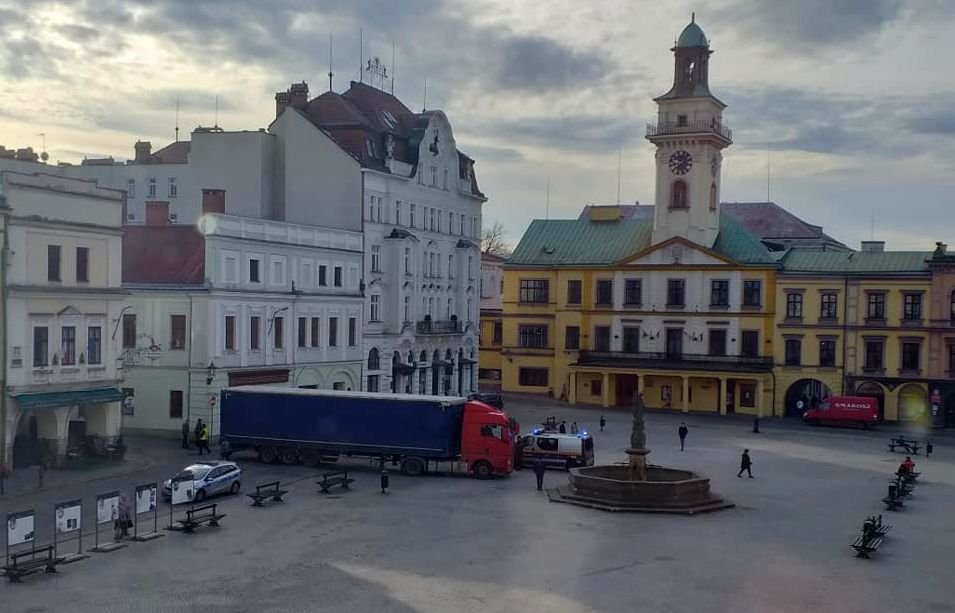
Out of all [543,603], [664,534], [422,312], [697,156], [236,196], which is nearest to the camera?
[543,603]

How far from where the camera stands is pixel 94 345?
44.1 metres

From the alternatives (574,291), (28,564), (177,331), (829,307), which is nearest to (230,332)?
(177,331)

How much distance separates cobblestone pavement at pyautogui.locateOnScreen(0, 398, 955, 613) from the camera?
24.4 meters

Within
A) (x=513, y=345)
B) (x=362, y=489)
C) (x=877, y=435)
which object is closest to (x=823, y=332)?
(x=877, y=435)

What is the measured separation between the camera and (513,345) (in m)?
80.3

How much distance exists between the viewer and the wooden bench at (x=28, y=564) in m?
25.0

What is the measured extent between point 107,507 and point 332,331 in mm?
31282

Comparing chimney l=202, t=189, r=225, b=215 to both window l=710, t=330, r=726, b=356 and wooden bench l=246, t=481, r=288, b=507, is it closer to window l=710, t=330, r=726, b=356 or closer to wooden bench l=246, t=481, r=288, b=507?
wooden bench l=246, t=481, r=288, b=507

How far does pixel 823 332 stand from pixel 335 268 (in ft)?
108

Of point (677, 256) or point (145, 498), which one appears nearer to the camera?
point (145, 498)

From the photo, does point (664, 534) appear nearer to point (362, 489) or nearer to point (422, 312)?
point (362, 489)

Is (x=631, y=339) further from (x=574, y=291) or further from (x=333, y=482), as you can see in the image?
(x=333, y=482)

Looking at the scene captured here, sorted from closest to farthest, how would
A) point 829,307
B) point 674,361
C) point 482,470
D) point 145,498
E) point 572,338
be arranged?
point 145,498, point 482,470, point 829,307, point 674,361, point 572,338

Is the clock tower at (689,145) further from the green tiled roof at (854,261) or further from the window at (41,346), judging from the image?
the window at (41,346)
